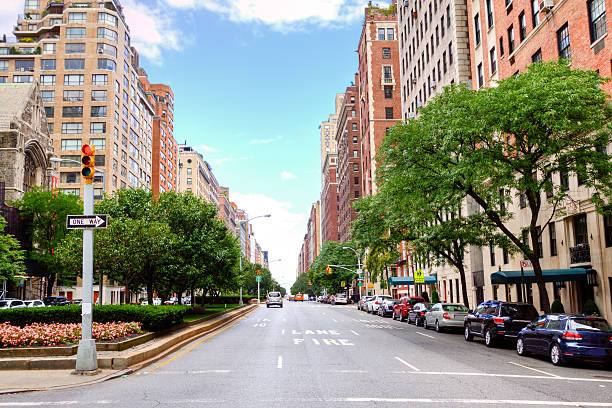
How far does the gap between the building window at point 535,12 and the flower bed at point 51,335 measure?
27965mm

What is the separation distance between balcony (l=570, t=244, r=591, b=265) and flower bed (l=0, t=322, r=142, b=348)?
22.9 meters

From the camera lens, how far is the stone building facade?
6384 centimetres

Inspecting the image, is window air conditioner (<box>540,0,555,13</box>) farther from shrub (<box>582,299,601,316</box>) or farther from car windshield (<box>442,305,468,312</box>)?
car windshield (<box>442,305,468,312</box>)

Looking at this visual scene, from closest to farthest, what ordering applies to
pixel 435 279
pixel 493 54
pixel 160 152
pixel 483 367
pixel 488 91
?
pixel 483 367
pixel 488 91
pixel 493 54
pixel 435 279
pixel 160 152

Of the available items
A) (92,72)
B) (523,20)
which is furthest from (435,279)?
(92,72)

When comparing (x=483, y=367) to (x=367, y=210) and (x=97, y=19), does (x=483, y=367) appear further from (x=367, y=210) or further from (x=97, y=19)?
(x=97, y=19)

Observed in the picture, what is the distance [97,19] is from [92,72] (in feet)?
31.6

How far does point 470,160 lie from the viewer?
20969 mm

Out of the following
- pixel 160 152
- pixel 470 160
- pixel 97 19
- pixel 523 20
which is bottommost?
pixel 470 160

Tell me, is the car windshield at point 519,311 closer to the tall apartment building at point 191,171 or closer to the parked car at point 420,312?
the parked car at point 420,312

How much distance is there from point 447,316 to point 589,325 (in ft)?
40.5

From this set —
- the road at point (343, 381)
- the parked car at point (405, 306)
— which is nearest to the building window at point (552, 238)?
the parked car at point (405, 306)

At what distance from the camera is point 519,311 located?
20.7 meters

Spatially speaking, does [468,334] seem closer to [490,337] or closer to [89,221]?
[490,337]
